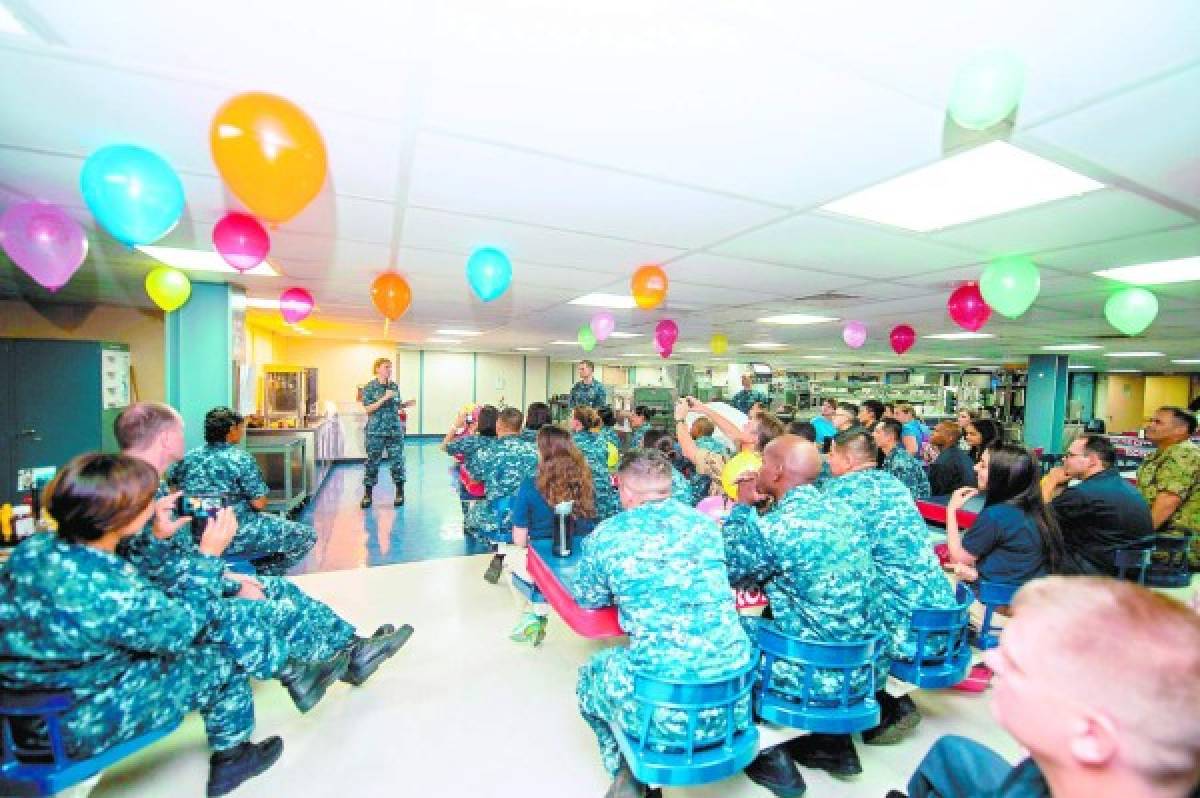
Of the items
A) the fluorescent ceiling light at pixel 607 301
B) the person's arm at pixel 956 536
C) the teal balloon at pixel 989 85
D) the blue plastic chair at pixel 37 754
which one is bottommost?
the blue plastic chair at pixel 37 754

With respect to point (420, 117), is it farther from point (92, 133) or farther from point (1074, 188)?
point (1074, 188)

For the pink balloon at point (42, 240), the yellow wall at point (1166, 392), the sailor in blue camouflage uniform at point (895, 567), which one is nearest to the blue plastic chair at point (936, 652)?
the sailor in blue camouflage uniform at point (895, 567)

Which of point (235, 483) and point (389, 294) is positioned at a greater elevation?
point (389, 294)

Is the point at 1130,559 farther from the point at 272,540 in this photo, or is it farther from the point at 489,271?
the point at 272,540

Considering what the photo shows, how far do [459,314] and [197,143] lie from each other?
4.82m

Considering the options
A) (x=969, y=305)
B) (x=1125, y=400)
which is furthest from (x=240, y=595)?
(x=1125, y=400)

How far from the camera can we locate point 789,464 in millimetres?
2078

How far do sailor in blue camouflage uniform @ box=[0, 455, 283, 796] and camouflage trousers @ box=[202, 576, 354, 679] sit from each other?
0.21 m

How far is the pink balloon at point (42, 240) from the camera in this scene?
2336 millimetres

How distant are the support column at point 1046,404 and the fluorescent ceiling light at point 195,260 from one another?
1305 centimetres

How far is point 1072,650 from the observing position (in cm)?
75

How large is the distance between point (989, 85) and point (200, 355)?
570cm

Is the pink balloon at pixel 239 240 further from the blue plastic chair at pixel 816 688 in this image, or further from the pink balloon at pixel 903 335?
the pink balloon at pixel 903 335

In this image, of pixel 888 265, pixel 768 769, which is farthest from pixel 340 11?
pixel 888 265
